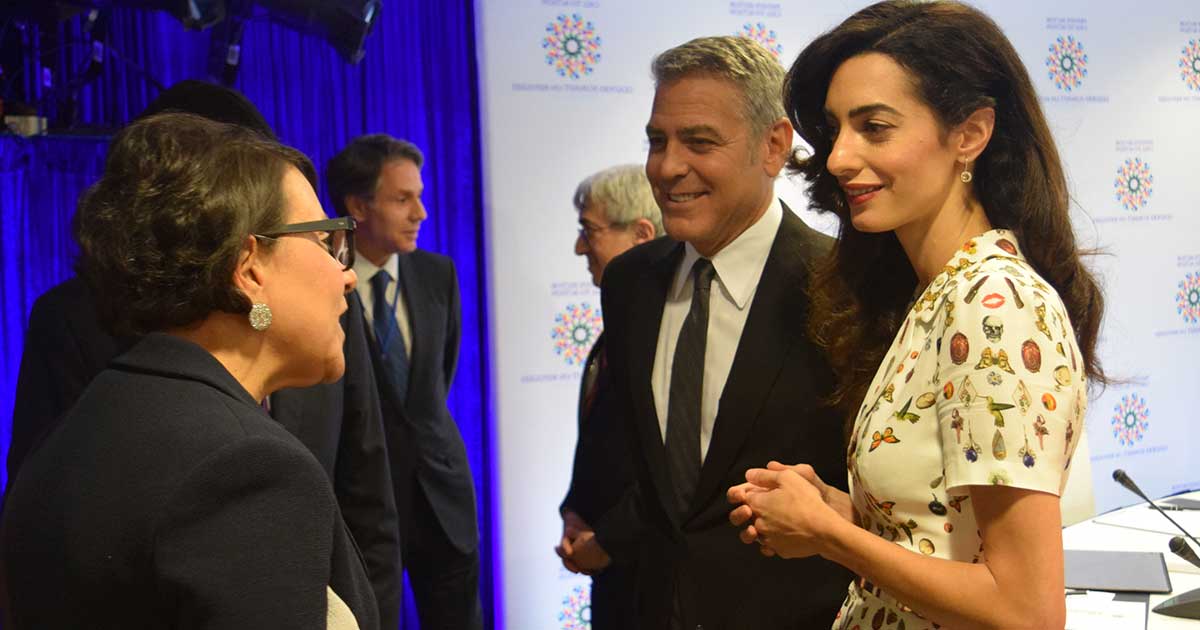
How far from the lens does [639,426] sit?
87.7 inches

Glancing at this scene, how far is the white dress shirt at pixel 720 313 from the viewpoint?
2178mm

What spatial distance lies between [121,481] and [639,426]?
1242 millimetres

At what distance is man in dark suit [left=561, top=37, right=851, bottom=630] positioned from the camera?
204 centimetres

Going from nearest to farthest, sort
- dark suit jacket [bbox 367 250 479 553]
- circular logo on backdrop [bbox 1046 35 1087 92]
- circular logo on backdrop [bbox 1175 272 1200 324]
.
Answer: dark suit jacket [bbox 367 250 479 553]
circular logo on backdrop [bbox 1046 35 1087 92]
circular logo on backdrop [bbox 1175 272 1200 324]

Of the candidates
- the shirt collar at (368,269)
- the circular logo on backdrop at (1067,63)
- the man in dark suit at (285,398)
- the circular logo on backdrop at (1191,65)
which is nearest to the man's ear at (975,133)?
the man in dark suit at (285,398)

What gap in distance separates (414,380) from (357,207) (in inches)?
26.2

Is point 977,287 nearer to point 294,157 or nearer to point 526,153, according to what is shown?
point 294,157

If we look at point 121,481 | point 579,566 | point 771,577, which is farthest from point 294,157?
point 579,566

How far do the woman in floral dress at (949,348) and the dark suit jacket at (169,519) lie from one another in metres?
0.69

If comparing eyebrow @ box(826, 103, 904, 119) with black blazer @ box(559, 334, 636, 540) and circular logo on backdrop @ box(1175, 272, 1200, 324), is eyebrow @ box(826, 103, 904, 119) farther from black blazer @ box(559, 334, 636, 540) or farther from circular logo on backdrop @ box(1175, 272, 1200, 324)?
circular logo on backdrop @ box(1175, 272, 1200, 324)

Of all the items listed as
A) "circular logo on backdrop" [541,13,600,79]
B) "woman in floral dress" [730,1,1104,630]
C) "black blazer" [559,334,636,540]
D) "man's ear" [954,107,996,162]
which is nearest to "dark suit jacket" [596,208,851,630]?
"woman in floral dress" [730,1,1104,630]

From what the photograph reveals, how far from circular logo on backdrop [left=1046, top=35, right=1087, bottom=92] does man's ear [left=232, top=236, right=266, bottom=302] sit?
17.7 feet

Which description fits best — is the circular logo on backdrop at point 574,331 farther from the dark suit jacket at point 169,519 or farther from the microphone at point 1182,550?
the dark suit jacket at point 169,519

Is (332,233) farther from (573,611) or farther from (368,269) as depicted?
(573,611)
